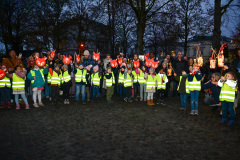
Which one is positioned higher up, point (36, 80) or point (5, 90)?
point (36, 80)

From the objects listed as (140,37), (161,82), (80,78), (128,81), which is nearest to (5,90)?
(80,78)

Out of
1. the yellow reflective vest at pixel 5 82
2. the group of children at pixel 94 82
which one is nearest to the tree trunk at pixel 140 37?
the group of children at pixel 94 82

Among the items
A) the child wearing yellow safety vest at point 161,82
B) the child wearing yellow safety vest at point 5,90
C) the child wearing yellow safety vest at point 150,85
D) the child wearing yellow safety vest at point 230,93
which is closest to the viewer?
the child wearing yellow safety vest at point 230,93

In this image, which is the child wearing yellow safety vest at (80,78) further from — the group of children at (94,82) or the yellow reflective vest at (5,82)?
the yellow reflective vest at (5,82)

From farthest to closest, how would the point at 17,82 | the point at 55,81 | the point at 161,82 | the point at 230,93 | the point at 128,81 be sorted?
the point at 128,81 < the point at 161,82 < the point at 55,81 < the point at 17,82 < the point at 230,93

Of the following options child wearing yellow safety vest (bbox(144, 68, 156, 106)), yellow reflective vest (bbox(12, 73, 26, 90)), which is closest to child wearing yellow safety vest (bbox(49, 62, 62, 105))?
yellow reflective vest (bbox(12, 73, 26, 90))

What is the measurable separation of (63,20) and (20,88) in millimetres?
20170

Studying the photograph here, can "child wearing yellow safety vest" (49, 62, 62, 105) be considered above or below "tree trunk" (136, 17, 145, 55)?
below

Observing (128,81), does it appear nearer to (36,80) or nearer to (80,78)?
(80,78)

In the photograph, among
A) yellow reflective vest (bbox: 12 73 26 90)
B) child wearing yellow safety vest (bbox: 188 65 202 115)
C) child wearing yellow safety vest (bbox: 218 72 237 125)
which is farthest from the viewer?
yellow reflective vest (bbox: 12 73 26 90)

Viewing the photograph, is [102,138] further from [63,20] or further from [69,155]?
[63,20]

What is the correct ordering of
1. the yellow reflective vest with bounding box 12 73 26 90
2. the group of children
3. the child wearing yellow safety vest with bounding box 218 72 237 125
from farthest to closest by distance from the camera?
the yellow reflective vest with bounding box 12 73 26 90
the group of children
the child wearing yellow safety vest with bounding box 218 72 237 125

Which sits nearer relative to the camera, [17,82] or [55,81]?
[17,82]

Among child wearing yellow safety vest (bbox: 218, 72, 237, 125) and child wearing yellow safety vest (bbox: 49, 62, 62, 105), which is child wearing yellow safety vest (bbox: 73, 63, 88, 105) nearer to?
child wearing yellow safety vest (bbox: 49, 62, 62, 105)
